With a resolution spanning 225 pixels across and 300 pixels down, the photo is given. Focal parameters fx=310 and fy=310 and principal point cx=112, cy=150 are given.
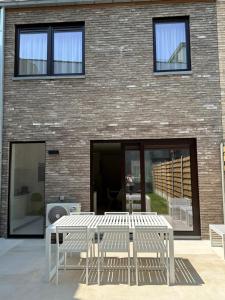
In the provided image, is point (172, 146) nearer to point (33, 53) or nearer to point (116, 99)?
point (116, 99)

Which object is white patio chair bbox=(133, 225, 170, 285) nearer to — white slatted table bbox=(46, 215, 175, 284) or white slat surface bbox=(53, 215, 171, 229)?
white slatted table bbox=(46, 215, 175, 284)

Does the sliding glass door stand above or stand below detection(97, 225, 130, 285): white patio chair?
above

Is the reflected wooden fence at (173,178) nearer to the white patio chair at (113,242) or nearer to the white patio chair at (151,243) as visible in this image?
the white patio chair at (151,243)

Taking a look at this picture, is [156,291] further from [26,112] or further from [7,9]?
[7,9]

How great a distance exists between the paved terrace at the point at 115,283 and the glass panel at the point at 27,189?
1.84 m

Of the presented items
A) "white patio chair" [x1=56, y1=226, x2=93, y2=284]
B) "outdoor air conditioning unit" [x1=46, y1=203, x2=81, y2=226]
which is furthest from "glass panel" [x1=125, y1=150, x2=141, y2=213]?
"white patio chair" [x1=56, y1=226, x2=93, y2=284]

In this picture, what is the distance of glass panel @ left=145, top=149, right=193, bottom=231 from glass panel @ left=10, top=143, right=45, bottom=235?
2750 mm

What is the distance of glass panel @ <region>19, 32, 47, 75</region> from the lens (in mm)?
8336

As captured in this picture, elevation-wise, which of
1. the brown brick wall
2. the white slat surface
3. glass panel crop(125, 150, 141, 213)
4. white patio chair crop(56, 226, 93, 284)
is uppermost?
the brown brick wall

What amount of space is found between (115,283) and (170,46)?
6.07m

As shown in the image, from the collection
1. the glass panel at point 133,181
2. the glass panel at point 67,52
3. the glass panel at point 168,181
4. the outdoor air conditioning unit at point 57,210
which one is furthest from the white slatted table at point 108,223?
the glass panel at point 67,52

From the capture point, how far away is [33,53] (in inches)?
331

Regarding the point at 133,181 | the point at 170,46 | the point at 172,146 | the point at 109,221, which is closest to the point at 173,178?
the point at 172,146

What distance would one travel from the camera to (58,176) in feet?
25.7
